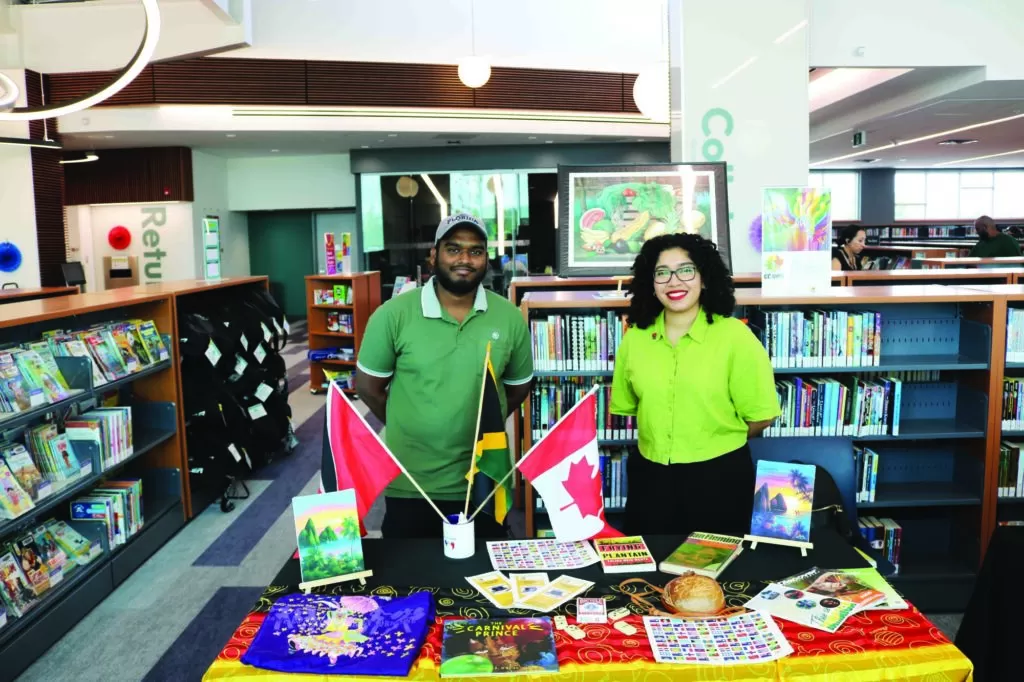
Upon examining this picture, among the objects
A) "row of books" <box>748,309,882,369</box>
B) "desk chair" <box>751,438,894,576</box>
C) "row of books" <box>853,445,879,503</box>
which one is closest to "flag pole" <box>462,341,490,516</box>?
"desk chair" <box>751,438,894,576</box>

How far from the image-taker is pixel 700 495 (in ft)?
9.09

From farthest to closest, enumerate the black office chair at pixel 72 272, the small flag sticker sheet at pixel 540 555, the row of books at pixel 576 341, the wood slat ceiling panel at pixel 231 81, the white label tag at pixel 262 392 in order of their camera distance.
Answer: the wood slat ceiling panel at pixel 231 81 < the black office chair at pixel 72 272 < the white label tag at pixel 262 392 < the row of books at pixel 576 341 < the small flag sticker sheet at pixel 540 555

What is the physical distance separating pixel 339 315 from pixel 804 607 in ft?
25.5

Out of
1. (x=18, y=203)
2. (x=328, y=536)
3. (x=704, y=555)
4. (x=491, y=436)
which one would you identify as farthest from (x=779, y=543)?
(x=18, y=203)

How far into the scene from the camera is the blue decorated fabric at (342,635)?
1788 millimetres

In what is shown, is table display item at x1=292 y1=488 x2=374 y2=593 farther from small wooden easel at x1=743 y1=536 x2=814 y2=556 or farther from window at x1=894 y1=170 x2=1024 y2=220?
window at x1=894 y1=170 x2=1024 y2=220

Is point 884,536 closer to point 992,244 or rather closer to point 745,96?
point 745,96

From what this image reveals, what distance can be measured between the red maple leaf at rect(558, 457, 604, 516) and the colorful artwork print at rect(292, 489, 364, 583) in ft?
2.00

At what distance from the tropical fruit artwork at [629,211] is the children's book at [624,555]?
180 centimetres

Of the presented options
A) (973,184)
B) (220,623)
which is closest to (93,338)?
(220,623)

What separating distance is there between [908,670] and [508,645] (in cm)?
84

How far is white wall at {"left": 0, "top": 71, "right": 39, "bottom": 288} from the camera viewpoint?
963 cm

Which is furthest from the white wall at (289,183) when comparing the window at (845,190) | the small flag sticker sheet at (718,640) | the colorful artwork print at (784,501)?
the window at (845,190)

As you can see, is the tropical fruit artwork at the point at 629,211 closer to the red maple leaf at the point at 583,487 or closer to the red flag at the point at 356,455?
the red maple leaf at the point at 583,487
